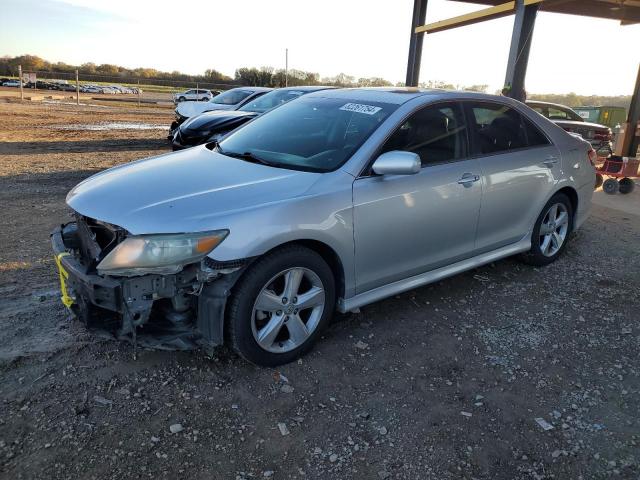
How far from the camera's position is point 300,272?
9.78 ft

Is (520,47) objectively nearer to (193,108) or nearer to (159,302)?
(193,108)

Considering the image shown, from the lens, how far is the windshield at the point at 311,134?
335 cm

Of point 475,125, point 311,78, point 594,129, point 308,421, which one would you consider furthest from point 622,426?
point 311,78

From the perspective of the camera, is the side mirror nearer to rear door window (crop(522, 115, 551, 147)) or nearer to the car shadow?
rear door window (crop(522, 115, 551, 147))

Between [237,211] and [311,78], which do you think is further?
[311,78]

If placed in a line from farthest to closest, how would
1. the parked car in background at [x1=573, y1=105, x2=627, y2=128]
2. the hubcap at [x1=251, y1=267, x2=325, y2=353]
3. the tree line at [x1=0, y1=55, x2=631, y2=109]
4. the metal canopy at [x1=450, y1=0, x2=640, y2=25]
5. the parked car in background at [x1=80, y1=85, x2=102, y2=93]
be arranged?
1. the parked car in background at [x1=80, y1=85, x2=102, y2=93]
2. the tree line at [x1=0, y1=55, x2=631, y2=109]
3. the parked car in background at [x1=573, y1=105, x2=627, y2=128]
4. the metal canopy at [x1=450, y1=0, x2=640, y2=25]
5. the hubcap at [x1=251, y1=267, x2=325, y2=353]

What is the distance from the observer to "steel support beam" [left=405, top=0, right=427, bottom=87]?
43.9ft

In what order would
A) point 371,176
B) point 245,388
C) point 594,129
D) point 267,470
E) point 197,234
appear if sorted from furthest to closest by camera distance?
point 594,129 → point 371,176 → point 245,388 → point 197,234 → point 267,470

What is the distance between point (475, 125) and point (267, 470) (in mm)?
3018

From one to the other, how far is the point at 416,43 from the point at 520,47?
4302 millimetres

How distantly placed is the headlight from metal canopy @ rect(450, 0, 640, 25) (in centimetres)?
1176

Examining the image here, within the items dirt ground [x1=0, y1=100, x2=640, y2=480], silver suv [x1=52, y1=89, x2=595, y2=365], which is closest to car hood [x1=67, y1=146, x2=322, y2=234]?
silver suv [x1=52, y1=89, x2=595, y2=365]

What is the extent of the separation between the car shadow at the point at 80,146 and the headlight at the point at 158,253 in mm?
9621

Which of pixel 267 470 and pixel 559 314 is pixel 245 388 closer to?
pixel 267 470
